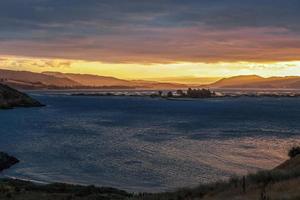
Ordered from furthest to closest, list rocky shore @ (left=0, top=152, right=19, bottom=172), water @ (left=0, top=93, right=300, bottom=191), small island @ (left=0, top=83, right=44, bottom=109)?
small island @ (left=0, top=83, right=44, bottom=109), rocky shore @ (left=0, top=152, right=19, bottom=172), water @ (left=0, top=93, right=300, bottom=191)

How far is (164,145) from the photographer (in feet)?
206

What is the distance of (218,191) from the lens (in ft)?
69.9

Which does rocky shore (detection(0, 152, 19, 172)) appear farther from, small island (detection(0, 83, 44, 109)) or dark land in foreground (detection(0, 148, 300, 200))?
small island (detection(0, 83, 44, 109))

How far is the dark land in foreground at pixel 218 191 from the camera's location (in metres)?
18.8

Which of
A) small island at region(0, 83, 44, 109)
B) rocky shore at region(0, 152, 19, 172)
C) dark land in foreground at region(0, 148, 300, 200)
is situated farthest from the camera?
small island at region(0, 83, 44, 109)

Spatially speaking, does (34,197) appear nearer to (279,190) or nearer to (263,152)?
(279,190)

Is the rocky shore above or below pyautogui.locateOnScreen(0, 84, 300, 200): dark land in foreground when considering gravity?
below

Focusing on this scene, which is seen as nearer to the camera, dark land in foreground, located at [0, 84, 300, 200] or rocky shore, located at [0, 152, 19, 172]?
dark land in foreground, located at [0, 84, 300, 200]

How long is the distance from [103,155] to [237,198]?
36958 millimetres

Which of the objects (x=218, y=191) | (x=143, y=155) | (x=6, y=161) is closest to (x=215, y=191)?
(x=218, y=191)

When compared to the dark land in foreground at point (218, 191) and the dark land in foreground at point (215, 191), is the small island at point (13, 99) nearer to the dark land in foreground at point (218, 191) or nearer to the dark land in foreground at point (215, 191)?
the dark land in foreground at point (215, 191)

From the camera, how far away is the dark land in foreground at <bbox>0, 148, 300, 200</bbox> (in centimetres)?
1878

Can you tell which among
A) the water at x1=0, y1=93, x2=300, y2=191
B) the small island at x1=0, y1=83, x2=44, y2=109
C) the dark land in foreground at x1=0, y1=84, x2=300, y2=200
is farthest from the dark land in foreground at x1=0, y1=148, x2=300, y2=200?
the small island at x1=0, y1=83, x2=44, y2=109

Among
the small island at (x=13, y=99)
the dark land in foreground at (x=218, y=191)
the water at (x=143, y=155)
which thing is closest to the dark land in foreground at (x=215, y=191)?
the dark land in foreground at (x=218, y=191)
